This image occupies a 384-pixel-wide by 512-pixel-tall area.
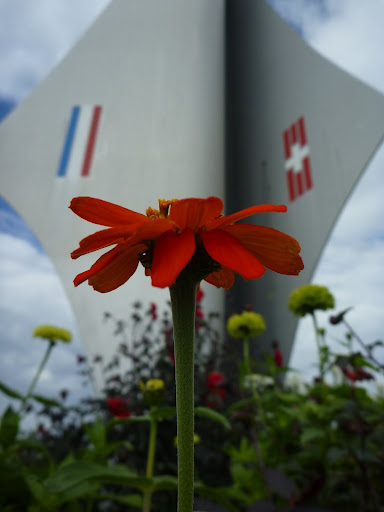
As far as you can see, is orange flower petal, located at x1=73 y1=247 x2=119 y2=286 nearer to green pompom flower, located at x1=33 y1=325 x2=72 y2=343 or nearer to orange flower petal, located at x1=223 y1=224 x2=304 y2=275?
orange flower petal, located at x1=223 y1=224 x2=304 y2=275

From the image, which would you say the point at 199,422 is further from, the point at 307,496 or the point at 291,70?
the point at 291,70

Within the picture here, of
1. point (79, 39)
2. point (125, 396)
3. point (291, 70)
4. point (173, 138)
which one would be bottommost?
point (125, 396)

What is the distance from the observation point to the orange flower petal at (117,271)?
0.27 meters

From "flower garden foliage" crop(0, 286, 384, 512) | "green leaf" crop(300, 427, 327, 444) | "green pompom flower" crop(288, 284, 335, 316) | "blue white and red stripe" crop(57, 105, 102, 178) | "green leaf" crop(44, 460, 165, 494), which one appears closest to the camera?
"green leaf" crop(44, 460, 165, 494)

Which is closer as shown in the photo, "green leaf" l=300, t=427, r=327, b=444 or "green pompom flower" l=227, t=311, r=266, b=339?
"green leaf" l=300, t=427, r=327, b=444

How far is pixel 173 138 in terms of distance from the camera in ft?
15.0

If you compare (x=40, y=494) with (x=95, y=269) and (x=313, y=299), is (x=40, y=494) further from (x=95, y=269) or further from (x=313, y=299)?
(x=313, y=299)

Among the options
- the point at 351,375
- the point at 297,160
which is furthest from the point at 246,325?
the point at 297,160

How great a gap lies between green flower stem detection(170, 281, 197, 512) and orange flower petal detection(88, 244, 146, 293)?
34 millimetres

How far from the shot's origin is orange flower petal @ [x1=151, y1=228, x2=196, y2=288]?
22cm

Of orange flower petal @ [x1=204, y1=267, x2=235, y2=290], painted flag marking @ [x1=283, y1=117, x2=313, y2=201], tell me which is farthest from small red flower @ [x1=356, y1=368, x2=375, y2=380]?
painted flag marking @ [x1=283, y1=117, x2=313, y2=201]

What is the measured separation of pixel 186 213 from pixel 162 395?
39 centimetres

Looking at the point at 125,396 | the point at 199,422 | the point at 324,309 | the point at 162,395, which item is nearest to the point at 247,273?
the point at 162,395

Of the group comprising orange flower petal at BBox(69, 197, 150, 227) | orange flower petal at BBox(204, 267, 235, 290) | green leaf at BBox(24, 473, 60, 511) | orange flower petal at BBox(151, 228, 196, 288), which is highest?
orange flower petal at BBox(69, 197, 150, 227)
